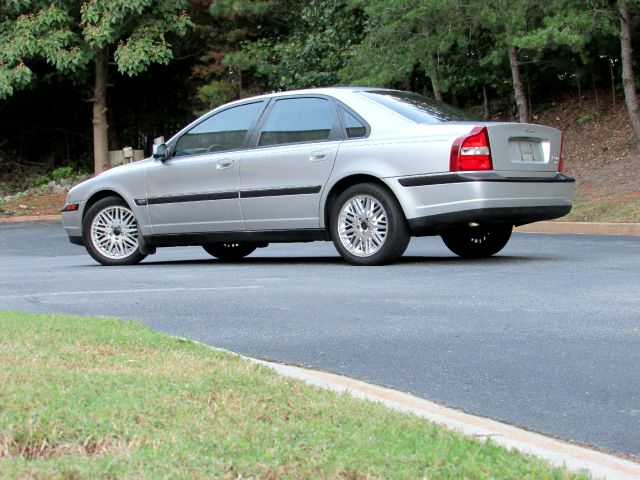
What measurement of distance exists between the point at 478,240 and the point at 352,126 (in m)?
1.92

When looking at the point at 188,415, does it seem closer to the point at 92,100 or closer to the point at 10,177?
the point at 92,100

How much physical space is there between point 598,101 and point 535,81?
1717 millimetres

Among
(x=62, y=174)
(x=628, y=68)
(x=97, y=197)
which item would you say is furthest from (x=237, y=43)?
(x=97, y=197)

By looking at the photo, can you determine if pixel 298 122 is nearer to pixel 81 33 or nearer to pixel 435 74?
pixel 435 74

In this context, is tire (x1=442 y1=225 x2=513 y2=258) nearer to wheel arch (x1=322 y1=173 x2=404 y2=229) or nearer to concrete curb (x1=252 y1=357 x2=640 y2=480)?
wheel arch (x1=322 y1=173 x2=404 y2=229)

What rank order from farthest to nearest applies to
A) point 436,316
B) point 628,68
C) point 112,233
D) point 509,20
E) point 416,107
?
point 509,20 → point 628,68 → point 112,233 → point 416,107 → point 436,316

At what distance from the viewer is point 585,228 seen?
15.8 metres

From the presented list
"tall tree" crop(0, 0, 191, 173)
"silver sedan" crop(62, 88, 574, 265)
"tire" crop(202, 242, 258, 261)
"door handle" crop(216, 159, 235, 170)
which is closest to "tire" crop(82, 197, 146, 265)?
"silver sedan" crop(62, 88, 574, 265)

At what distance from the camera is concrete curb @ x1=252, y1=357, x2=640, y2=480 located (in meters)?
3.86

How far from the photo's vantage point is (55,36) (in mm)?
25656

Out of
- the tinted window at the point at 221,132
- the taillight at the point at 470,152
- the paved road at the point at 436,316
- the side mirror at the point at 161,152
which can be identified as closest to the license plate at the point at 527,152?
the taillight at the point at 470,152

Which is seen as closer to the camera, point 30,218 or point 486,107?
point 30,218

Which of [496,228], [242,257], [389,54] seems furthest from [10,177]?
[496,228]

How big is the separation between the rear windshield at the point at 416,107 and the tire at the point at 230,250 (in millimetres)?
2626
